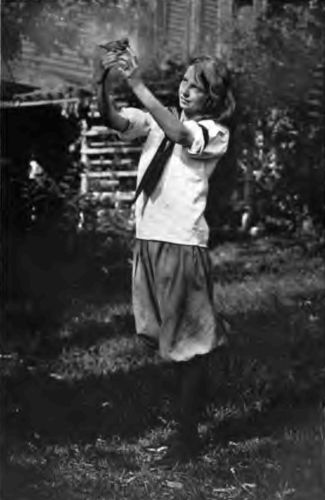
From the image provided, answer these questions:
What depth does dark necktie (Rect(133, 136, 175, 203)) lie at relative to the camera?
3809 mm

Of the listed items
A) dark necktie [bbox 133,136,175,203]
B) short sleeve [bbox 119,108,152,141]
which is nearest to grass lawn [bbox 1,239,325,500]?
dark necktie [bbox 133,136,175,203]

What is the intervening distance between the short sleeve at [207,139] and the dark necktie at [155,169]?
9 centimetres

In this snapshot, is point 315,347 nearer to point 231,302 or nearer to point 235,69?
point 231,302

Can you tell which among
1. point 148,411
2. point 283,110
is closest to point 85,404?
point 148,411

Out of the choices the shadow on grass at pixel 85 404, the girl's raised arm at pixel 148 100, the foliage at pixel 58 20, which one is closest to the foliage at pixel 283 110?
the foliage at pixel 58 20

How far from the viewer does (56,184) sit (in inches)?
270

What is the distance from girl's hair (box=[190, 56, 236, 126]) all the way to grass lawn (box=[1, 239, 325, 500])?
3.60 feet

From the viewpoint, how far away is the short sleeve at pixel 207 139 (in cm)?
375

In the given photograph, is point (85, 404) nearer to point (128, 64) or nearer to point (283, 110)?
point (128, 64)

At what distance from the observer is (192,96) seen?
388cm

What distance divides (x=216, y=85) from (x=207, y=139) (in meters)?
0.20

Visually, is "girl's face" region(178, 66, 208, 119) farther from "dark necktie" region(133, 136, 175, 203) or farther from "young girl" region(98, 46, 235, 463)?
"dark necktie" region(133, 136, 175, 203)

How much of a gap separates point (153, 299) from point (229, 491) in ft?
2.18

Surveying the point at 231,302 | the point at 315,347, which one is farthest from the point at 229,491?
the point at 231,302
